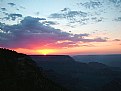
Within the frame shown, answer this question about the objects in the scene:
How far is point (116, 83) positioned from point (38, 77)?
420ft

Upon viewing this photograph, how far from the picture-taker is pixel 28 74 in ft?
226

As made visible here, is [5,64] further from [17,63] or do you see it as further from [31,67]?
[31,67]

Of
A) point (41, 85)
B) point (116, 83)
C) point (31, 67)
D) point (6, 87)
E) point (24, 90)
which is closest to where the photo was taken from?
point (6, 87)

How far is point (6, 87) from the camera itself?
5803 centimetres

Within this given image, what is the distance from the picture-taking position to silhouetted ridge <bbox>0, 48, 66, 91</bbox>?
199ft

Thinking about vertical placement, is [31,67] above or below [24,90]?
above

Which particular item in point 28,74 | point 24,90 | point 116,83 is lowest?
point 116,83

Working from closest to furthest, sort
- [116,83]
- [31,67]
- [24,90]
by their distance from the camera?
1. [24,90]
2. [31,67]
3. [116,83]

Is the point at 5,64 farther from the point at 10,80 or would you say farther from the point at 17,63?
the point at 10,80

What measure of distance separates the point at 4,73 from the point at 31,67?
36.2ft

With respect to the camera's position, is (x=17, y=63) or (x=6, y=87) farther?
(x=17, y=63)

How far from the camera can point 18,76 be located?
2586 inches

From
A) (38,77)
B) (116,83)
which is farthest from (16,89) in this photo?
(116,83)

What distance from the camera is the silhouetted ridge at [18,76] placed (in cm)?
6078
